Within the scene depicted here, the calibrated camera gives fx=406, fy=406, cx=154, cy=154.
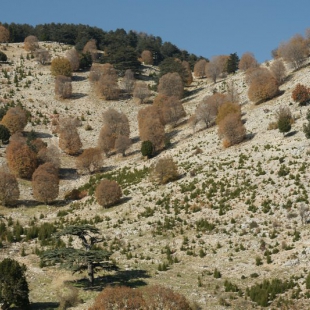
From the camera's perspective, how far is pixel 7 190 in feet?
127

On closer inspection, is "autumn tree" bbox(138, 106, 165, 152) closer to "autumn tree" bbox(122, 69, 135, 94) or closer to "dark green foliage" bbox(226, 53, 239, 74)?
"autumn tree" bbox(122, 69, 135, 94)

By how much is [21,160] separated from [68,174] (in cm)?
652

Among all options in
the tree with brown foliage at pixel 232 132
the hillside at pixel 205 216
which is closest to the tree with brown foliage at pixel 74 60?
the hillside at pixel 205 216

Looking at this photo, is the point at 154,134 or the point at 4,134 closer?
the point at 154,134

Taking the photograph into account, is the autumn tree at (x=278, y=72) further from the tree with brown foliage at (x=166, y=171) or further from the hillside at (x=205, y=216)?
the tree with brown foliage at (x=166, y=171)

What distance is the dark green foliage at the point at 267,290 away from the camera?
1851cm

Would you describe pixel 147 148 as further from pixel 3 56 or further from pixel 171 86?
pixel 3 56

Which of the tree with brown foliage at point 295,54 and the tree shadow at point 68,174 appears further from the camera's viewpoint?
the tree with brown foliage at point 295,54

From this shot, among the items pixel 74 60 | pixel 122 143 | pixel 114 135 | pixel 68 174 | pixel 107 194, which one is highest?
pixel 74 60

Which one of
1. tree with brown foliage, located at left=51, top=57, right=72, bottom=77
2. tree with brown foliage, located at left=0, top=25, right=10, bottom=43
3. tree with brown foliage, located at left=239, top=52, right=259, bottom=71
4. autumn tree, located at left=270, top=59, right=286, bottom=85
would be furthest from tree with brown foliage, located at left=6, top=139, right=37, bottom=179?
tree with brown foliage, located at left=0, top=25, right=10, bottom=43

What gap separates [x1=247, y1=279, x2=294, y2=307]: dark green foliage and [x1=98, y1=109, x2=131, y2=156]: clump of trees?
34.7 meters

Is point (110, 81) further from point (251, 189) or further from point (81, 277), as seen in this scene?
point (81, 277)

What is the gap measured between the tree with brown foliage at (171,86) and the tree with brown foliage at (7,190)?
39.4 metres

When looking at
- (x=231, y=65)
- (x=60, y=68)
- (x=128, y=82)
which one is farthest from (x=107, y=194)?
(x=231, y=65)
